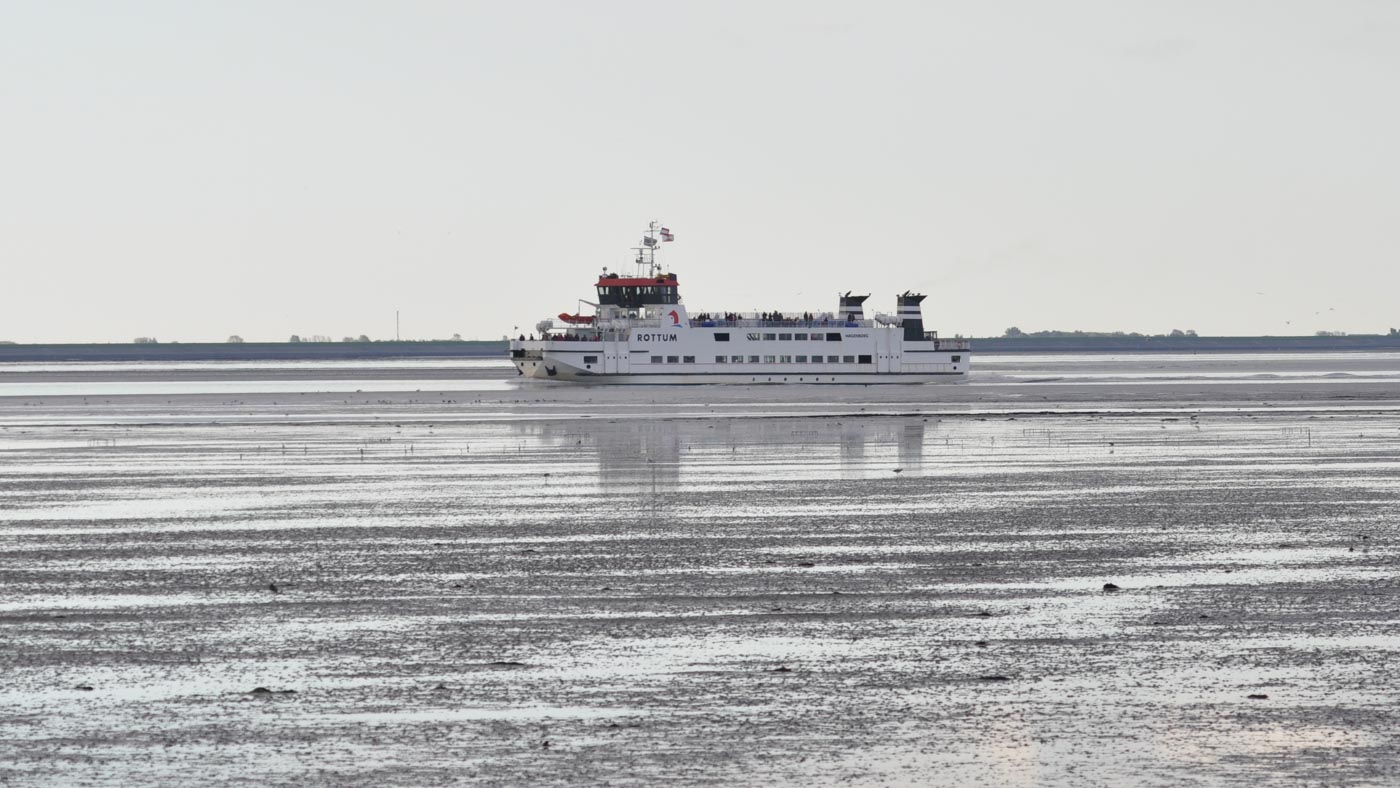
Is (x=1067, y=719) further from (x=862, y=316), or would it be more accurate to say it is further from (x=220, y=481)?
(x=862, y=316)

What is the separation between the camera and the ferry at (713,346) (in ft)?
370

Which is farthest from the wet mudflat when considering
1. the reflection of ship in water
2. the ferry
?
the ferry

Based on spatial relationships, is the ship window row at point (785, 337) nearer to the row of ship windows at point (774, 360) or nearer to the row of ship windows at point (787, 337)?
the row of ship windows at point (787, 337)

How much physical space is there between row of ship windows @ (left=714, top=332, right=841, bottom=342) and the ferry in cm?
7

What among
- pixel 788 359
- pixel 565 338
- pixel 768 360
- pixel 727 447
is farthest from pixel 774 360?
pixel 727 447

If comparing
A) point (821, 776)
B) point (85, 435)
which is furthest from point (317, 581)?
point (85, 435)

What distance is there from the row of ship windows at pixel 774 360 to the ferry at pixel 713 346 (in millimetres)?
66

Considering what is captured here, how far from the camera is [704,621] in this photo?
17500mm

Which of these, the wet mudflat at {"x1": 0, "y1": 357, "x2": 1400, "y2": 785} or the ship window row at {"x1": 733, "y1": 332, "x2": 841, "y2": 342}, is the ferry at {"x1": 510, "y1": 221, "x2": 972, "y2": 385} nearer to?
the ship window row at {"x1": 733, "y1": 332, "x2": 841, "y2": 342}

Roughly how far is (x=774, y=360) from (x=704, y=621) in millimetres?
97356

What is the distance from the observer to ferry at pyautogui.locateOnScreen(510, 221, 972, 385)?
112688 mm

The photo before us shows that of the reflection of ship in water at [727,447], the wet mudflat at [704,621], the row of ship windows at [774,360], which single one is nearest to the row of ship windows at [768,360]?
the row of ship windows at [774,360]

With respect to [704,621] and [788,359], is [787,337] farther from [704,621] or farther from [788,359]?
[704,621]

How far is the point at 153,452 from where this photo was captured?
43938 mm
